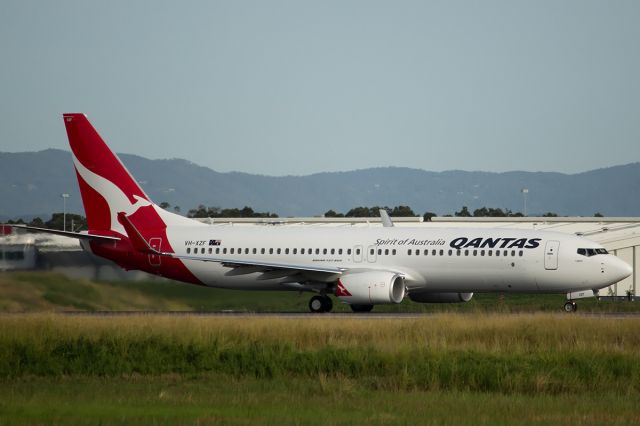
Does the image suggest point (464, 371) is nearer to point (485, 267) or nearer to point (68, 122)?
point (485, 267)

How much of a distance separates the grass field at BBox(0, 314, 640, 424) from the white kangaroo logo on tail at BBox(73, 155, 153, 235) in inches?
656

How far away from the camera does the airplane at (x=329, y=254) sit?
147 feet

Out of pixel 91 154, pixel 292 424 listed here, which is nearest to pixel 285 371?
pixel 292 424

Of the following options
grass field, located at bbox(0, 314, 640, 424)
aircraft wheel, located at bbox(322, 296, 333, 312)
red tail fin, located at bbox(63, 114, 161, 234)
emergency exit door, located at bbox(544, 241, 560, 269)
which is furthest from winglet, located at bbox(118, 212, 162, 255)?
emergency exit door, located at bbox(544, 241, 560, 269)

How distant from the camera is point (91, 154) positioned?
50.8m

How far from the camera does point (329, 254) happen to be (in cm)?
4812

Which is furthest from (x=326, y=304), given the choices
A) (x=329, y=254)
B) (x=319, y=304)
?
(x=329, y=254)

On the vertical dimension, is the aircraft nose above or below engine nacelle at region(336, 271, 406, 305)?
above

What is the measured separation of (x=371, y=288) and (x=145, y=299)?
861 centimetres

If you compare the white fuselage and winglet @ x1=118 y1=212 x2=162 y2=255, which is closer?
the white fuselage

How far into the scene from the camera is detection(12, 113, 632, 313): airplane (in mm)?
44719

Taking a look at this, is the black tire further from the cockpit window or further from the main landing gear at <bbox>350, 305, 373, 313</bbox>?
the cockpit window

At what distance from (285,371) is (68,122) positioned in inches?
1161

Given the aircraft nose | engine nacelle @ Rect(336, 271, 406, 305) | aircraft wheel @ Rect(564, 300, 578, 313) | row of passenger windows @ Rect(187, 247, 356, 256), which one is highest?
row of passenger windows @ Rect(187, 247, 356, 256)
